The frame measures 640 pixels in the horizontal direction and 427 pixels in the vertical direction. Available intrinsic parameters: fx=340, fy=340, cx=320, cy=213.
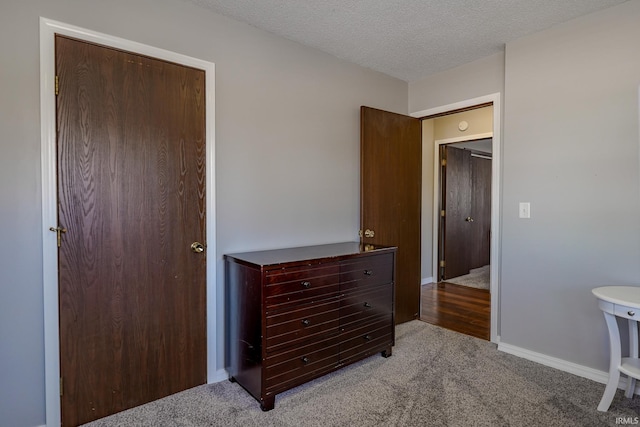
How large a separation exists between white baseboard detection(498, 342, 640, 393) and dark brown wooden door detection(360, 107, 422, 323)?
40.5 inches

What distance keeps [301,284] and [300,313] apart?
0.19 meters

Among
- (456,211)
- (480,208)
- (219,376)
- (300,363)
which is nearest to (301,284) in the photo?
(300,363)

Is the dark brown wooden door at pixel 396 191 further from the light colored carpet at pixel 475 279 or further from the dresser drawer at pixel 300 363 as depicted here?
the light colored carpet at pixel 475 279

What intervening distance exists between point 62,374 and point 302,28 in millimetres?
2718

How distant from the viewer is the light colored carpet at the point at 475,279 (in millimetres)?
5228

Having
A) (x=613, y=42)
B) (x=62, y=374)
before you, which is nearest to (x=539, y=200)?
(x=613, y=42)

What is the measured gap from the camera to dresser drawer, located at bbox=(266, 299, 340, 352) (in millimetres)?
2076

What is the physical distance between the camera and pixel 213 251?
237 cm

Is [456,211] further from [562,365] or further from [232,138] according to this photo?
[232,138]

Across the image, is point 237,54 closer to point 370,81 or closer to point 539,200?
point 370,81

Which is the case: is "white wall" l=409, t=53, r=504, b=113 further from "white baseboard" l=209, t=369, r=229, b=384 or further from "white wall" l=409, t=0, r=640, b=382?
"white baseboard" l=209, t=369, r=229, b=384

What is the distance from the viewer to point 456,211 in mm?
5520

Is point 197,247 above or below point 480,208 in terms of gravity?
below

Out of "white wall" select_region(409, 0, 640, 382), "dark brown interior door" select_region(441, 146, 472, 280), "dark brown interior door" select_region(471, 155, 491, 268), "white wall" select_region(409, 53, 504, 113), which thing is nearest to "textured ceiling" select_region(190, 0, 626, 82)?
"white wall" select_region(409, 53, 504, 113)
